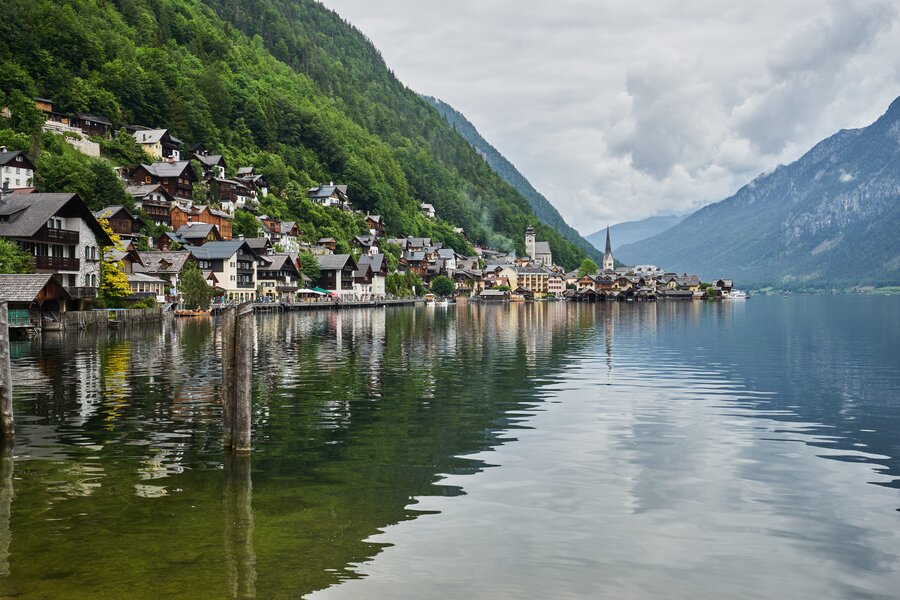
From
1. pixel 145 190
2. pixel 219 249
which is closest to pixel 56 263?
pixel 219 249

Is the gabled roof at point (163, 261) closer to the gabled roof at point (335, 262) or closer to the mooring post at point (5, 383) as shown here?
the gabled roof at point (335, 262)

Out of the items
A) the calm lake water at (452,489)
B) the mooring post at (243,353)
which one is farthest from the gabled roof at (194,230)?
the mooring post at (243,353)

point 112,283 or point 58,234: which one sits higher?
point 58,234

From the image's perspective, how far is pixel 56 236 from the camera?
7069 cm

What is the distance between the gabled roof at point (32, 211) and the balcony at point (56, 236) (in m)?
0.98

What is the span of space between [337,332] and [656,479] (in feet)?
194

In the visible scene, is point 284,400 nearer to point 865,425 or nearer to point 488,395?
point 488,395

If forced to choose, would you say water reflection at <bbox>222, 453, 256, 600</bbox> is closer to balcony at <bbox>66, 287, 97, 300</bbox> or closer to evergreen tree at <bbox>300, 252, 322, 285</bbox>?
balcony at <bbox>66, 287, 97, 300</bbox>

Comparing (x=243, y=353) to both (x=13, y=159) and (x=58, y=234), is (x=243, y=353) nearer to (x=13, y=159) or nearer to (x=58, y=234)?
(x=58, y=234)

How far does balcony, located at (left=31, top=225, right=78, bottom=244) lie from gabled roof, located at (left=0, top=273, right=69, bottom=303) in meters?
9.41

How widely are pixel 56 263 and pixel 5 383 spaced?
54754mm

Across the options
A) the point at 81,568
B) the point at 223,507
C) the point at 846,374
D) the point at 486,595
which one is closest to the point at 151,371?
the point at 223,507

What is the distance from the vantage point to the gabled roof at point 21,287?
5850 cm

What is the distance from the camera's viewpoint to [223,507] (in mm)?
16172
